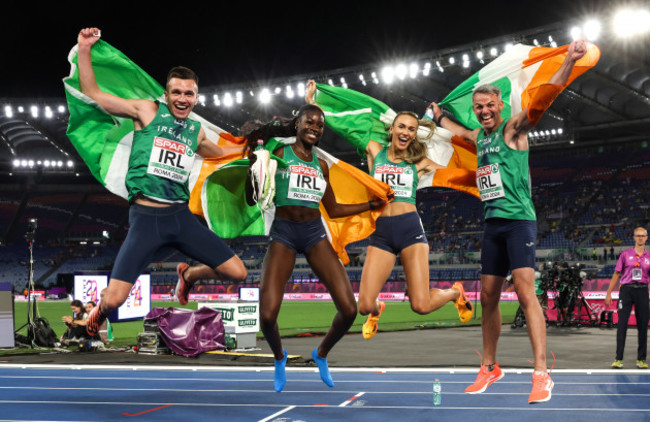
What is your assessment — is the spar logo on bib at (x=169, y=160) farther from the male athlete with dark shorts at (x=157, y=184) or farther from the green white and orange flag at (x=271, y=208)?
the green white and orange flag at (x=271, y=208)

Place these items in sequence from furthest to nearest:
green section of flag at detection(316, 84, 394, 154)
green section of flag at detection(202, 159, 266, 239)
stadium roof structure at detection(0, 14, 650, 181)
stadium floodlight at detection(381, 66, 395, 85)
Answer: stadium floodlight at detection(381, 66, 395, 85), stadium roof structure at detection(0, 14, 650, 181), green section of flag at detection(316, 84, 394, 154), green section of flag at detection(202, 159, 266, 239)

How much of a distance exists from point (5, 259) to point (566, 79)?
54.5 meters

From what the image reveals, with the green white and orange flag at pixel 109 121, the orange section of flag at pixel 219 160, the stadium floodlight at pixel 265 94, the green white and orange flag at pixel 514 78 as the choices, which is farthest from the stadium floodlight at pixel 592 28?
the green white and orange flag at pixel 109 121

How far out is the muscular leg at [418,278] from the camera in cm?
725

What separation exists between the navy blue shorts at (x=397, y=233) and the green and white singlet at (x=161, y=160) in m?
2.28

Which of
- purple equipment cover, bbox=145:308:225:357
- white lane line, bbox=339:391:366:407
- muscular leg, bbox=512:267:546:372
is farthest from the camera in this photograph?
purple equipment cover, bbox=145:308:225:357

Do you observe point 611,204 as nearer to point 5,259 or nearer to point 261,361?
point 261,361

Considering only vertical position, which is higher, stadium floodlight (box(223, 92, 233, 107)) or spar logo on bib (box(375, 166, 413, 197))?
stadium floodlight (box(223, 92, 233, 107))

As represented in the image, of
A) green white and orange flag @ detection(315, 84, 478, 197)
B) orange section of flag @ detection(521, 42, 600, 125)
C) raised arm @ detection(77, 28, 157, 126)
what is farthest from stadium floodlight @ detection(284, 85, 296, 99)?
raised arm @ detection(77, 28, 157, 126)

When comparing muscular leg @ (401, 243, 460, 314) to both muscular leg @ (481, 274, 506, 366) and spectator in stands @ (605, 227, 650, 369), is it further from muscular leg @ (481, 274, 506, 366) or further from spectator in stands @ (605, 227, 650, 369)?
spectator in stands @ (605, 227, 650, 369)

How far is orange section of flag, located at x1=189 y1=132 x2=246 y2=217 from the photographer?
7.07 metres

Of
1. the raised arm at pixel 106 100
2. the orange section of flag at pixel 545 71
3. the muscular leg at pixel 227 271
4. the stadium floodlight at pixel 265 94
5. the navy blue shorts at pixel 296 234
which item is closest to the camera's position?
the orange section of flag at pixel 545 71

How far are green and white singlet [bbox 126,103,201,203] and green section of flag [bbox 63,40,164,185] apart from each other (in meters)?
0.46

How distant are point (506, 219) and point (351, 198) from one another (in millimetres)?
1942
